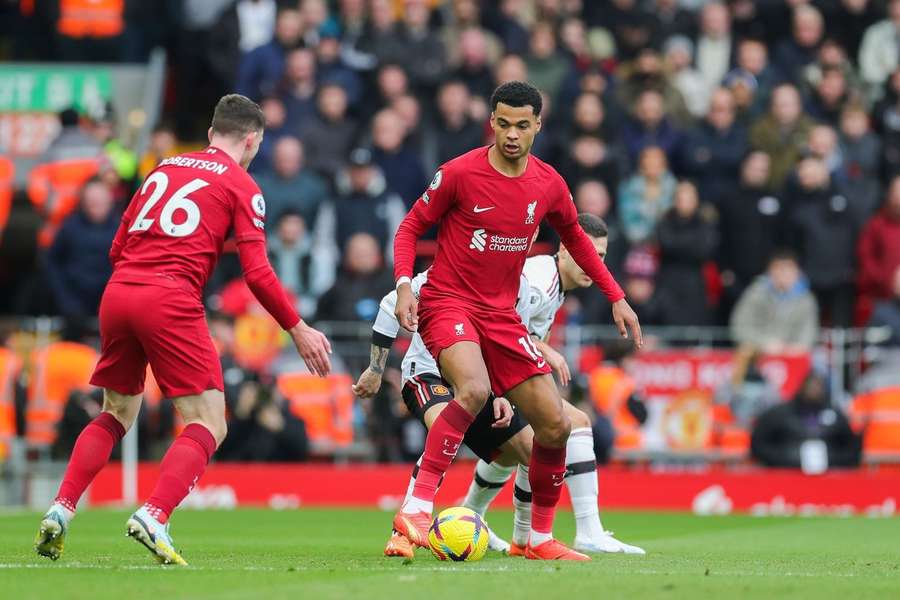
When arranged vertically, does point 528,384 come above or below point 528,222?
below

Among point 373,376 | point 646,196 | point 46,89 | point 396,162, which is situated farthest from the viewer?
point 46,89

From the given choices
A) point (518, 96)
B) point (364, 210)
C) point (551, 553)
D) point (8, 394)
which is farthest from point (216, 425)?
point (364, 210)

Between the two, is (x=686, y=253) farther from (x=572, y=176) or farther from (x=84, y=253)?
(x=84, y=253)

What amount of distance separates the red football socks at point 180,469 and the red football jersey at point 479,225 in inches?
56.3

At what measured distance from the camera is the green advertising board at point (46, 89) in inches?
851

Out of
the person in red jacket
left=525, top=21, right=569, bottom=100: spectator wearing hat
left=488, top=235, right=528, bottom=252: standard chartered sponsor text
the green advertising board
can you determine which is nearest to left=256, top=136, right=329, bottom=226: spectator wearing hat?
left=525, top=21, right=569, bottom=100: spectator wearing hat

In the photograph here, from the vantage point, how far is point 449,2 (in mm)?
22047

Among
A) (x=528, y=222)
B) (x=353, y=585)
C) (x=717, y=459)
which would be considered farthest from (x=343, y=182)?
(x=353, y=585)

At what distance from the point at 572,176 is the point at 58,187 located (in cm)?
592

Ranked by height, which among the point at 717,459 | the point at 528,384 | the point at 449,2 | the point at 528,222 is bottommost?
the point at 717,459

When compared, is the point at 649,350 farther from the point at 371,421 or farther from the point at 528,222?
the point at 528,222

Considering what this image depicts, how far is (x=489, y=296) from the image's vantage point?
9609 mm

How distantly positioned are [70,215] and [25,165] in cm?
318

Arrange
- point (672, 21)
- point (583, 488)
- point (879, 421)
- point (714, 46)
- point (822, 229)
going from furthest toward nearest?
point (672, 21) → point (714, 46) → point (822, 229) → point (879, 421) → point (583, 488)
